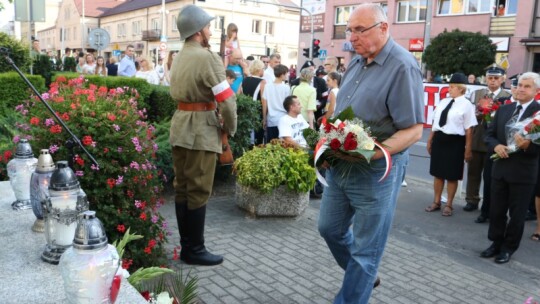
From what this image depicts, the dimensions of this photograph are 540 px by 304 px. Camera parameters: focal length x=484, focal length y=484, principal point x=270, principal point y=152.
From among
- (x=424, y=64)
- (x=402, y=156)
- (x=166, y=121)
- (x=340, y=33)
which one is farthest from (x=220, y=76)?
(x=340, y=33)

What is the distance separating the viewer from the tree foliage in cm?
2516

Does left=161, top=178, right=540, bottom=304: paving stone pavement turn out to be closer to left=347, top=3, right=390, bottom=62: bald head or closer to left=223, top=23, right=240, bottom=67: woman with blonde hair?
left=347, top=3, right=390, bottom=62: bald head

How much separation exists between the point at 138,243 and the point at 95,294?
1963 mm

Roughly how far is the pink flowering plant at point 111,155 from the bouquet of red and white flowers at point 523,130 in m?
3.69

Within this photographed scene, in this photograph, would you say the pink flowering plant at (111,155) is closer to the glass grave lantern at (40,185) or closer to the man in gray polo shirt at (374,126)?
the glass grave lantern at (40,185)

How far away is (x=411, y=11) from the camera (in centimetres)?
3481

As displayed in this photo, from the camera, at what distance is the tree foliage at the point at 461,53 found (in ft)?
82.5

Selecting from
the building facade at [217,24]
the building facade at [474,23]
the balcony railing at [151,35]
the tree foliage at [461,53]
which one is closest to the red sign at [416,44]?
the building facade at [474,23]

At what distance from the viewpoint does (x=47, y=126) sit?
11.9 feet

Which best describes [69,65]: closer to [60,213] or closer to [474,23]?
[60,213]

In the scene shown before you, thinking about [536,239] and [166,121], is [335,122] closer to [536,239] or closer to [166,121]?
[536,239]

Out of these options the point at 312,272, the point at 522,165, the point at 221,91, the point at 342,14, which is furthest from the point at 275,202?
the point at 342,14

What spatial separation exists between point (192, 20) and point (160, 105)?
4.51 metres

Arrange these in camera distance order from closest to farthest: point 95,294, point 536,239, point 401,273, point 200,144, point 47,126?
point 95,294, point 47,126, point 200,144, point 401,273, point 536,239
